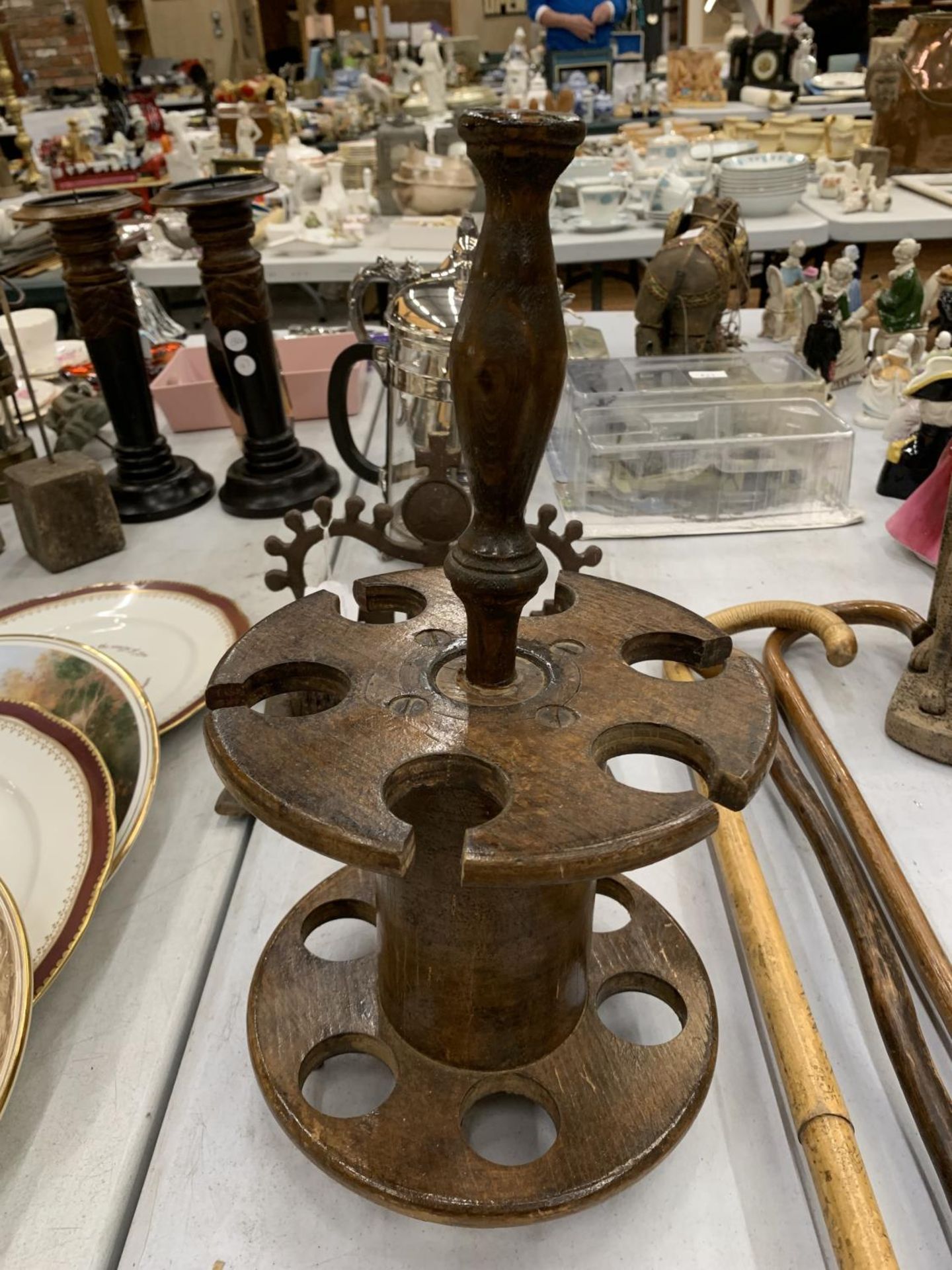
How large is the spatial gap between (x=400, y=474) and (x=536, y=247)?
2.50 feet

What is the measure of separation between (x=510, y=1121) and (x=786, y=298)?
4.78ft

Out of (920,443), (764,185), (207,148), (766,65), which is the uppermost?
(766,65)

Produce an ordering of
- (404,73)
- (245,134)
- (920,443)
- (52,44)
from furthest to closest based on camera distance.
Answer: (52,44)
(404,73)
(245,134)
(920,443)

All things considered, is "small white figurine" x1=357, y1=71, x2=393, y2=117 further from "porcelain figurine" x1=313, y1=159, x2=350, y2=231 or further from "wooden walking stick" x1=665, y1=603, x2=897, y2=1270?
"wooden walking stick" x1=665, y1=603, x2=897, y2=1270

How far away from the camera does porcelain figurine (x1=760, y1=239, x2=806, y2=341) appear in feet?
5.25

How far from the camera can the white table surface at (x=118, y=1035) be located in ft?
1.64

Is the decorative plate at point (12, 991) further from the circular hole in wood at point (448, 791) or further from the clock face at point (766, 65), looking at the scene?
the clock face at point (766, 65)

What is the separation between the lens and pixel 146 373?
1.20 meters

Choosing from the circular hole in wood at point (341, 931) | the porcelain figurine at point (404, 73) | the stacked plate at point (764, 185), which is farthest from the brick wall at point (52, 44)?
the circular hole in wood at point (341, 931)

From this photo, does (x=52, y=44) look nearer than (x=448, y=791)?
No

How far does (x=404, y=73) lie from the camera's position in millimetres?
4930

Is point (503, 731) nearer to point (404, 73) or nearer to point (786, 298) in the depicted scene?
point (786, 298)

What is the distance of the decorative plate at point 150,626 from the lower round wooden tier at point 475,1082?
32 centimetres

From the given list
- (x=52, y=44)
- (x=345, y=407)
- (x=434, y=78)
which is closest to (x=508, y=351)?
(x=345, y=407)
